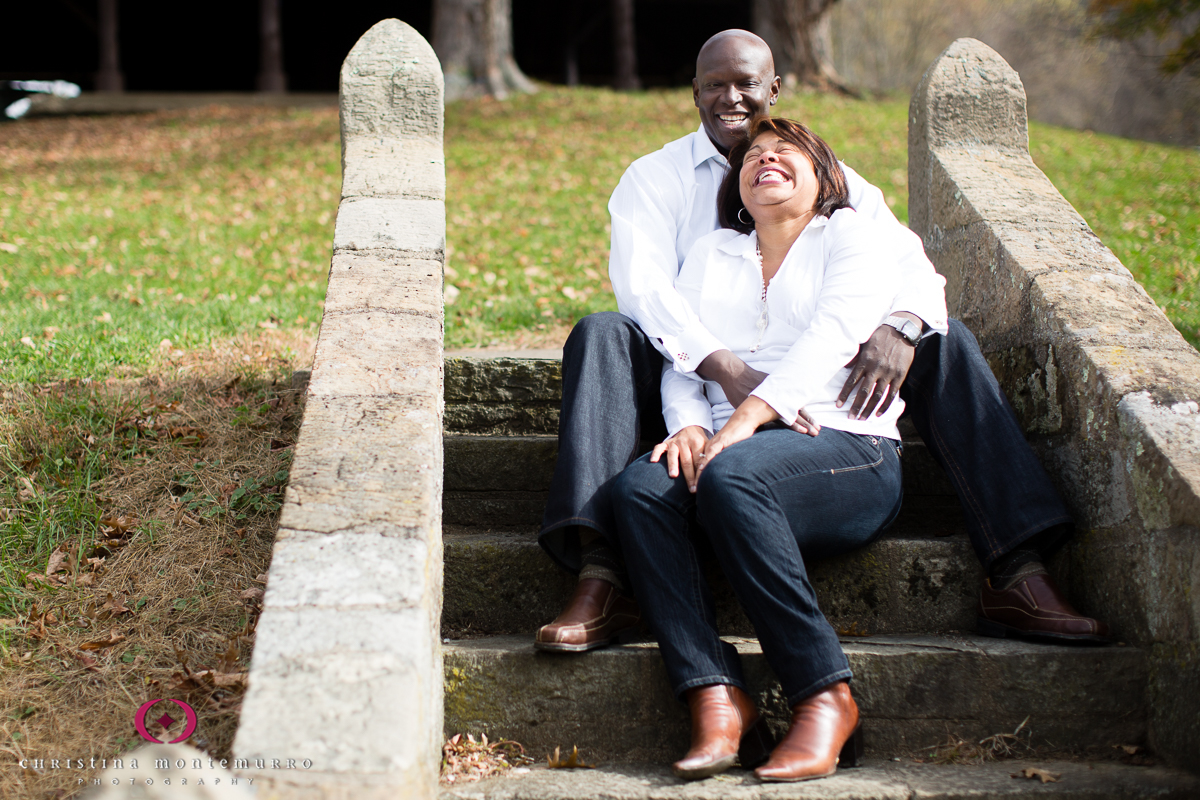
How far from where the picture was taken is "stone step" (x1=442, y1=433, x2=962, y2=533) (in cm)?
294

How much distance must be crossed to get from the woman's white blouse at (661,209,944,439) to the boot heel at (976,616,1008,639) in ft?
1.76

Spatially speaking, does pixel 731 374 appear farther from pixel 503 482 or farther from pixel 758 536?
pixel 503 482

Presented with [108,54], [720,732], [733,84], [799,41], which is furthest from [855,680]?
[108,54]

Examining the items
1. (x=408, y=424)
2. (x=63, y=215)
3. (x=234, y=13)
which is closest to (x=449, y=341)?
(x=408, y=424)

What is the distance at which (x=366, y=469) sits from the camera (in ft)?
6.95

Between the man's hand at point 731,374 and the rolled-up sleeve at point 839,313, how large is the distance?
82 mm

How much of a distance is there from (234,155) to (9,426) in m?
9.18

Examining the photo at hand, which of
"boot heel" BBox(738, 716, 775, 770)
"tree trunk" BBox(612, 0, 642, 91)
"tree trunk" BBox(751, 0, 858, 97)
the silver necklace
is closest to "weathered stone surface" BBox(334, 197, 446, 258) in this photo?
the silver necklace

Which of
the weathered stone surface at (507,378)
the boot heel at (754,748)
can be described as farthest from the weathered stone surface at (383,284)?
the boot heel at (754,748)

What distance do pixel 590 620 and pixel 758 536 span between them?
47cm

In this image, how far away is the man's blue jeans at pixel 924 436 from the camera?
2.35 meters

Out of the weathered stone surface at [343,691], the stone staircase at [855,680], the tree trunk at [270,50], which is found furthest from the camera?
the tree trunk at [270,50]

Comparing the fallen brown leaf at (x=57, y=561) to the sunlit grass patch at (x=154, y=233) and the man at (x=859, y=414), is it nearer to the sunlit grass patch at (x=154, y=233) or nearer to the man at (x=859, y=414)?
the sunlit grass patch at (x=154, y=233)

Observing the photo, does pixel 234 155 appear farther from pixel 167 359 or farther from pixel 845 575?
pixel 845 575
